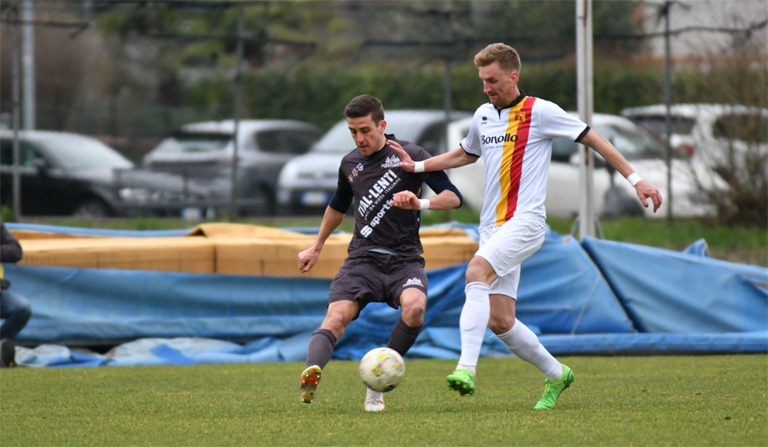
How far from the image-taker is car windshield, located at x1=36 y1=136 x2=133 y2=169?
1462 centimetres

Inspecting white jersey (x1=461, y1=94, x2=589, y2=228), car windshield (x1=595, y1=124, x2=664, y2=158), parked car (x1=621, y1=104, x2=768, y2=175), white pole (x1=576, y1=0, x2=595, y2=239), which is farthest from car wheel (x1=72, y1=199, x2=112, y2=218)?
white jersey (x1=461, y1=94, x2=589, y2=228)

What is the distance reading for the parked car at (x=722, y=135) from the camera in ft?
43.1

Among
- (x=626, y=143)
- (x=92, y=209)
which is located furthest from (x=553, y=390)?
(x=92, y=209)

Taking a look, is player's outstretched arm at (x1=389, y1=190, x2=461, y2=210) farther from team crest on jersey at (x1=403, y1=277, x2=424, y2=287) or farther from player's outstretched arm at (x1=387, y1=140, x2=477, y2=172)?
team crest on jersey at (x1=403, y1=277, x2=424, y2=287)

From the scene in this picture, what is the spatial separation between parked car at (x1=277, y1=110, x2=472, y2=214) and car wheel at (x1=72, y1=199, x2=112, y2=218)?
2582 millimetres

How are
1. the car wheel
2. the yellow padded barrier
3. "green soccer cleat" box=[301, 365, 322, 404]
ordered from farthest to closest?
1. the car wheel
2. the yellow padded barrier
3. "green soccer cleat" box=[301, 365, 322, 404]

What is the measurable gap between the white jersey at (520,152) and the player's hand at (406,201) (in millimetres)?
447

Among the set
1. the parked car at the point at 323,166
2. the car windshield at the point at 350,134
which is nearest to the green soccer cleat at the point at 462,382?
the parked car at the point at 323,166

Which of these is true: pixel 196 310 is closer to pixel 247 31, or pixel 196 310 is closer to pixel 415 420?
pixel 415 420

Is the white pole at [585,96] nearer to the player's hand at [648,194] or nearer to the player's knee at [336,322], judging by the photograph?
the player's hand at [648,194]

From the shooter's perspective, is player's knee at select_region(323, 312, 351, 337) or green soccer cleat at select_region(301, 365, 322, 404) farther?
player's knee at select_region(323, 312, 351, 337)

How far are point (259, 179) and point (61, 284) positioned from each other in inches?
261

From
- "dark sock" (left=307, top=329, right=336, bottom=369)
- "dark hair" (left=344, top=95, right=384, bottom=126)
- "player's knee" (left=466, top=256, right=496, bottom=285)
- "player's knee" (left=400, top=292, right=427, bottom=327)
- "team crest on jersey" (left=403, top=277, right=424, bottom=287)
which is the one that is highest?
"dark hair" (left=344, top=95, right=384, bottom=126)

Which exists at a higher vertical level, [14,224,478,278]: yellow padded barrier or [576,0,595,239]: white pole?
[576,0,595,239]: white pole
